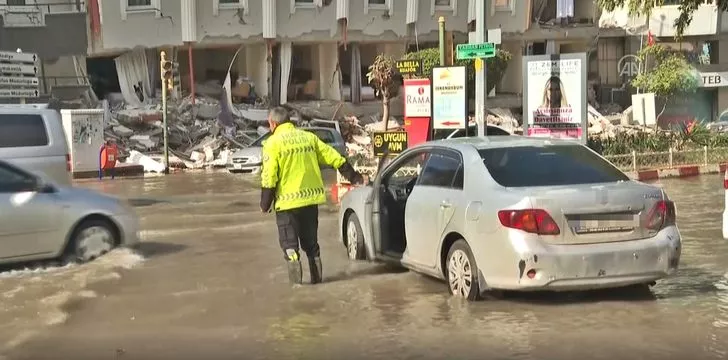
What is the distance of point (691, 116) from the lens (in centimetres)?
4509

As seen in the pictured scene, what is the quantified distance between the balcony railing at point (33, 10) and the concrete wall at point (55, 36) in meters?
0.17

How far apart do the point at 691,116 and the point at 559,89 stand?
101 feet

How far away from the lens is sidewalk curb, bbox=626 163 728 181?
21391 mm

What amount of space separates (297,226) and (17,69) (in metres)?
17.8

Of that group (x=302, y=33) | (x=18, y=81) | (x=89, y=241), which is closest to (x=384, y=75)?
(x=302, y=33)

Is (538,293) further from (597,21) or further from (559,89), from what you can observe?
(597,21)

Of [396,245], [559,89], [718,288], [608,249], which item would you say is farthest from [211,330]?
[559,89]

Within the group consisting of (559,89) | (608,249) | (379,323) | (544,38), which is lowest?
(379,323)

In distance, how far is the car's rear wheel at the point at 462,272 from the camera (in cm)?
779

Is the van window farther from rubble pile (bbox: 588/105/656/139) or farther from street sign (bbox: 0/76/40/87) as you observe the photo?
rubble pile (bbox: 588/105/656/139)

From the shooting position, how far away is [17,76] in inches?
953

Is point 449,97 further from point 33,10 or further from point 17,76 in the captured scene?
point 33,10

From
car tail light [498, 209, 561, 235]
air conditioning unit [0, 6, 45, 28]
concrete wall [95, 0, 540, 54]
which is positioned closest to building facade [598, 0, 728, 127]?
concrete wall [95, 0, 540, 54]

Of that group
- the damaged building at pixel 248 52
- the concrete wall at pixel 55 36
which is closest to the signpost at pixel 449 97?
the damaged building at pixel 248 52
